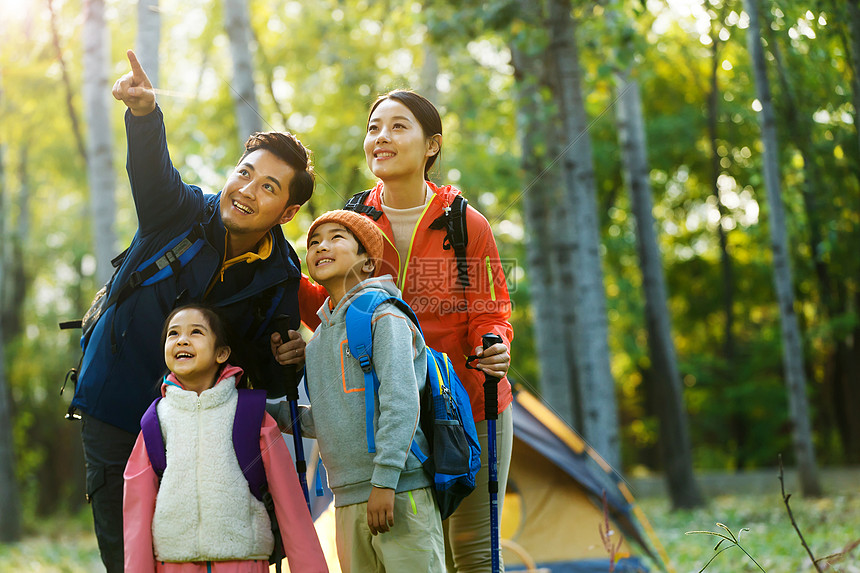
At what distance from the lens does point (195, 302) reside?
2.20 metres

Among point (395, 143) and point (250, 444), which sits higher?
point (395, 143)

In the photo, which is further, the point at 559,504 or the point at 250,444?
the point at 559,504

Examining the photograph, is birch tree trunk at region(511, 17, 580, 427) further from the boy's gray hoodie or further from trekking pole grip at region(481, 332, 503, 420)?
the boy's gray hoodie

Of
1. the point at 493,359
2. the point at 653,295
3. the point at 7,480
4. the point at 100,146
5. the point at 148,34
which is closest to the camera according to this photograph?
the point at 493,359

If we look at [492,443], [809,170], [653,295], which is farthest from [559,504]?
[653,295]

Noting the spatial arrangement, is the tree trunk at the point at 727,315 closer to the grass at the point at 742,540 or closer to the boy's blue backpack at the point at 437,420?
the grass at the point at 742,540

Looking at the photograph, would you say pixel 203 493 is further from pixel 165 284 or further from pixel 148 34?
pixel 148 34

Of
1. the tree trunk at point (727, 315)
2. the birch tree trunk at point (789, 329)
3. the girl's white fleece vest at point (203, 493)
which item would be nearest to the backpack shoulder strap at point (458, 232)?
the girl's white fleece vest at point (203, 493)

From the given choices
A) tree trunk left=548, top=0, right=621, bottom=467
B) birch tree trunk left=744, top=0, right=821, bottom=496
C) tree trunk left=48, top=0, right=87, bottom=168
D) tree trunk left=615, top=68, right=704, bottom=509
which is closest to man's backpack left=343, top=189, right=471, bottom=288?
tree trunk left=548, top=0, right=621, bottom=467

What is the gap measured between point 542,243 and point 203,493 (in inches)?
226

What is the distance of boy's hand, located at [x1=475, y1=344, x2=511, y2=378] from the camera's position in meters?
2.16

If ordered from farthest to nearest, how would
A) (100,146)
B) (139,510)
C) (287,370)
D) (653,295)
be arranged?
1. (653,295)
2. (100,146)
3. (287,370)
4. (139,510)

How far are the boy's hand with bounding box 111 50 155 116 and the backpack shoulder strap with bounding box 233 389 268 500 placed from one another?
80 cm

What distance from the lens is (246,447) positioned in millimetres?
2105
